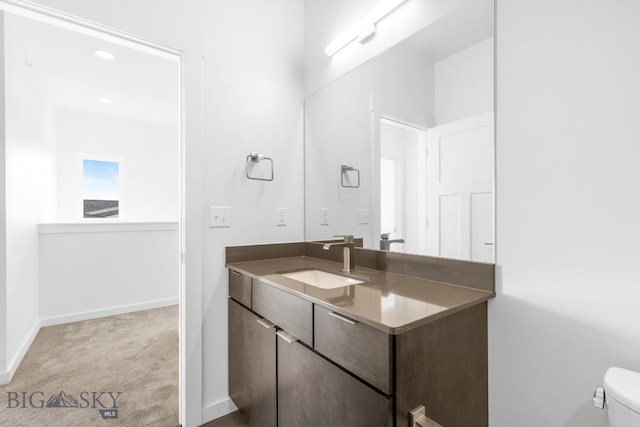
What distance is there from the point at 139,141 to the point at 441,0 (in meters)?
5.20

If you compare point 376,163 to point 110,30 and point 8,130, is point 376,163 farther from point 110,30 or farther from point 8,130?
point 8,130

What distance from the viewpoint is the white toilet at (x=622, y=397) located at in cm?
67

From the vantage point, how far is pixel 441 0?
4.14ft

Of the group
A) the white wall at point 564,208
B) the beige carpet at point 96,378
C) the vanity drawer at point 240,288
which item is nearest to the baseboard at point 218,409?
the beige carpet at point 96,378

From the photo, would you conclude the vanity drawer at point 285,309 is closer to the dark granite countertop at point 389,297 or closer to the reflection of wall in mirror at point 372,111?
A: the dark granite countertop at point 389,297

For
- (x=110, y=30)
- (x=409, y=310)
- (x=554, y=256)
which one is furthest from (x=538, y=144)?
(x=110, y=30)

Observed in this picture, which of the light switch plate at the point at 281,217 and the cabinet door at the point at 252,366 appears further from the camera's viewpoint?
the light switch plate at the point at 281,217

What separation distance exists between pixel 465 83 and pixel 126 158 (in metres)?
5.32

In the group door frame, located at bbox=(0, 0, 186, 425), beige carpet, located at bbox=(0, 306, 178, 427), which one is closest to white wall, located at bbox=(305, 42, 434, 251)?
door frame, located at bbox=(0, 0, 186, 425)

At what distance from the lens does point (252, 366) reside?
1508 mm

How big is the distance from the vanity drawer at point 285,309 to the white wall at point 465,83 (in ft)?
3.18

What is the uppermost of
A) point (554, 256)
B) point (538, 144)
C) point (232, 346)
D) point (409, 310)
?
point (538, 144)

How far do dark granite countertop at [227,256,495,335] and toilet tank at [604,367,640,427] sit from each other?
0.36 meters

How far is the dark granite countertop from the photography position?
85cm
